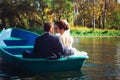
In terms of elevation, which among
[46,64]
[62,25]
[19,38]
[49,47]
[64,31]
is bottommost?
[46,64]

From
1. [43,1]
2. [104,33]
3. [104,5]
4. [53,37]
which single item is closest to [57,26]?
[53,37]

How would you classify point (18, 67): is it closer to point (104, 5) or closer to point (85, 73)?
point (85, 73)

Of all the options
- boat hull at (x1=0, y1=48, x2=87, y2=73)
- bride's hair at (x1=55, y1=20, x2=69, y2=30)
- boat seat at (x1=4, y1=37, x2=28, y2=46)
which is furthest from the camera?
boat seat at (x1=4, y1=37, x2=28, y2=46)

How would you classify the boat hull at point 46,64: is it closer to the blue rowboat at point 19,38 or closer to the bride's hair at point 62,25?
the bride's hair at point 62,25

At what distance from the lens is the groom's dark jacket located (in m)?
11.7

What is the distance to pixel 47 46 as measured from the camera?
11742mm

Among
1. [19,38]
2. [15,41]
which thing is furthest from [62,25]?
[19,38]

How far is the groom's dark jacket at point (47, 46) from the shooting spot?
11.7 m

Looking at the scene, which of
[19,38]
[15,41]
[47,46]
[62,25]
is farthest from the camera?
[19,38]

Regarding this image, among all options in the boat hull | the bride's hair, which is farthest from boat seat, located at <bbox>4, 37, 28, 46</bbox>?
the bride's hair

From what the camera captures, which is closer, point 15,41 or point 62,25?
point 62,25

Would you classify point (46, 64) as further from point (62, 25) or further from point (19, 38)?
point (19, 38)

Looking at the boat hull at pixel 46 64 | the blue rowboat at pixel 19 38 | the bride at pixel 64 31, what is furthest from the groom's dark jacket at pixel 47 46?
the blue rowboat at pixel 19 38

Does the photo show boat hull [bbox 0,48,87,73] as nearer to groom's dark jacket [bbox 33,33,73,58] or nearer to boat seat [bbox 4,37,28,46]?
groom's dark jacket [bbox 33,33,73,58]
